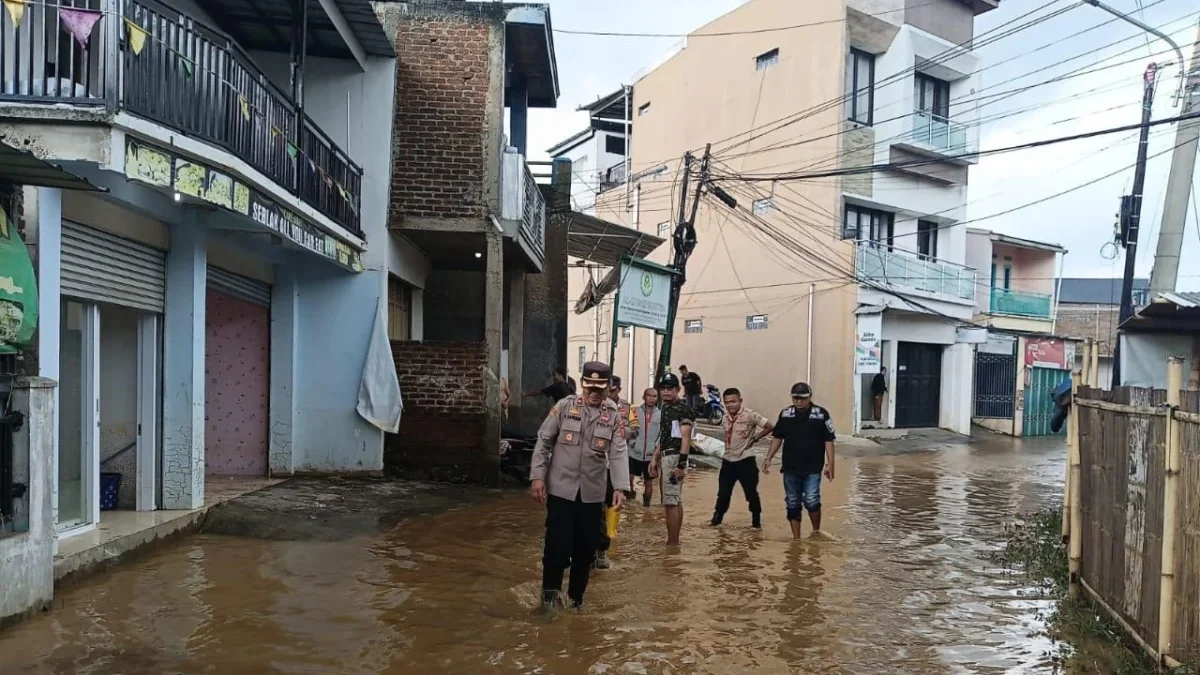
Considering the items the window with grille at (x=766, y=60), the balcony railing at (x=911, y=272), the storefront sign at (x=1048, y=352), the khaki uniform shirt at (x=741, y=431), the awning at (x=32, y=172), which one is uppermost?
the window with grille at (x=766, y=60)

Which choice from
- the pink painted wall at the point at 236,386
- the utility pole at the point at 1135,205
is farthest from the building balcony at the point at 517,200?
the utility pole at the point at 1135,205

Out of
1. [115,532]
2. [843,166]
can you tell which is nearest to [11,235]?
[115,532]

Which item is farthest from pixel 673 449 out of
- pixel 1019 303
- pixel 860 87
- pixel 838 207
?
pixel 1019 303

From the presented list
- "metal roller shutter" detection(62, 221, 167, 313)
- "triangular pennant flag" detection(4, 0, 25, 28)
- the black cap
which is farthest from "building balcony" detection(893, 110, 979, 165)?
"triangular pennant flag" detection(4, 0, 25, 28)

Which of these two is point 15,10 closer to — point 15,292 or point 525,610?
point 15,292

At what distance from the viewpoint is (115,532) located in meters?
7.28

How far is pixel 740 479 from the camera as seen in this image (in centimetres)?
966

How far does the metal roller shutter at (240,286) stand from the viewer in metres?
10.0

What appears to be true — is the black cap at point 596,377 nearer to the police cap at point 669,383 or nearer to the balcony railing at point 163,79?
the police cap at point 669,383

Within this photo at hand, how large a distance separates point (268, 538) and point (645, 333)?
75.4 feet

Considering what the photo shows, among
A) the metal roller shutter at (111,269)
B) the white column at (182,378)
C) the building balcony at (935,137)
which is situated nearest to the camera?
the metal roller shutter at (111,269)

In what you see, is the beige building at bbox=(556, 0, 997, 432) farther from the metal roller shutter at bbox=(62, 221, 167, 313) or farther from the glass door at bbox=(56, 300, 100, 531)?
the glass door at bbox=(56, 300, 100, 531)

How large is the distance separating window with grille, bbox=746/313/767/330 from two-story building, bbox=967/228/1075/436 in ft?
23.4

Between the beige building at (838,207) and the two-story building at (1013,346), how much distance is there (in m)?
2.31
